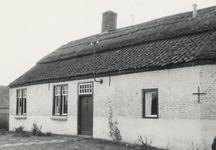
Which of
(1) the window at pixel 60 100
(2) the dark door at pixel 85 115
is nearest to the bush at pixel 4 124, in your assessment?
(1) the window at pixel 60 100

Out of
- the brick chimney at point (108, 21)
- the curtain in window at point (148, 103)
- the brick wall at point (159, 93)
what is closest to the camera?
the brick wall at point (159, 93)

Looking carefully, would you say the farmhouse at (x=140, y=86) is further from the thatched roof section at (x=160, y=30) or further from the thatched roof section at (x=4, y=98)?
the thatched roof section at (x=4, y=98)

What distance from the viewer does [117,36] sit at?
1666 centimetres

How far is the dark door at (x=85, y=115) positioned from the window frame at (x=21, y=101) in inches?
252

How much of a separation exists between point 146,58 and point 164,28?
2.80 metres

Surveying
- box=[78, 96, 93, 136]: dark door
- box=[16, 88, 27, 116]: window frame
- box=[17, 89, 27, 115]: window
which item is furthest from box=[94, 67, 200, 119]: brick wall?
box=[17, 89, 27, 115]: window

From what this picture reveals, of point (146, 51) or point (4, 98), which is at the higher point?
point (146, 51)

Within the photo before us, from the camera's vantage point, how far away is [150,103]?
1151 centimetres

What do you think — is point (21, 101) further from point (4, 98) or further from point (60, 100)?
point (4, 98)

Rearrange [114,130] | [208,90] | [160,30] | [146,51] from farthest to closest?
[160,30] → [146,51] → [114,130] → [208,90]

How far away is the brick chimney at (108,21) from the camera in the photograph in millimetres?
21336

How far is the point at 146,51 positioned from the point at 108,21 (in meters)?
9.28

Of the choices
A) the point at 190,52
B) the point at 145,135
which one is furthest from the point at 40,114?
the point at 190,52

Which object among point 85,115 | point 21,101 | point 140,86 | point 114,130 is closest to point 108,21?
point 21,101
